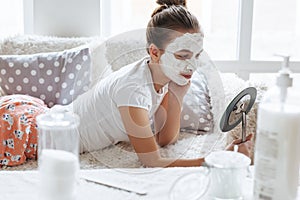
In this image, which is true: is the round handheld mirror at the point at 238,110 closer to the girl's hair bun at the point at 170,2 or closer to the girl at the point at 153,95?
the girl at the point at 153,95

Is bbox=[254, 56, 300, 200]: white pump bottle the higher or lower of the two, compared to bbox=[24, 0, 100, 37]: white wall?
lower

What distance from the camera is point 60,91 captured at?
6.40ft

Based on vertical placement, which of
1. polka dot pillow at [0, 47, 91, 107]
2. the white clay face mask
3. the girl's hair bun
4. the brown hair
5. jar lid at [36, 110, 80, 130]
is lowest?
polka dot pillow at [0, 47, 91, 107]

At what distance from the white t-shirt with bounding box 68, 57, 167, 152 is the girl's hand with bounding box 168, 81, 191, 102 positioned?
3 centimetres

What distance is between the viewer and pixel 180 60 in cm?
147

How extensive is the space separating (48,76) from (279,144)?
1303mm

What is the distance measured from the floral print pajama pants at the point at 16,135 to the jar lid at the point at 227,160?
83 cm

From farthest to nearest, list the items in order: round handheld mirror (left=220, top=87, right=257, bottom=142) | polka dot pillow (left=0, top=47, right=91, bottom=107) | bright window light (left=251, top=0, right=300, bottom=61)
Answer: bright window light (left=251, top=0, right=300, bottom=61)
polka dot pillow (left=0, top=47, right=91, bottom=107)
round handheld mirror (left=220, top=87, right=257, bottom=142)

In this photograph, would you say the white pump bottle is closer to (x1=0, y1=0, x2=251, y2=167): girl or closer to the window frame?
(x1=0, y1=0, x2=251, y2=167): girl

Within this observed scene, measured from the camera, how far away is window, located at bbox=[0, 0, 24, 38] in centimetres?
247

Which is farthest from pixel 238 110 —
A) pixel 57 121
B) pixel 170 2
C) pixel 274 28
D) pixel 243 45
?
pixel 274 28

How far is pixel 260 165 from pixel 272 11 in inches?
73.1

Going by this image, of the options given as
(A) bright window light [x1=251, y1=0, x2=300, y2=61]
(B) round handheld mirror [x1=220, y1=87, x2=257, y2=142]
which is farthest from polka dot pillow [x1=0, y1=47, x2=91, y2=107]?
(A) bright window light [x1=251, y1=0, x2=300, y2=61]

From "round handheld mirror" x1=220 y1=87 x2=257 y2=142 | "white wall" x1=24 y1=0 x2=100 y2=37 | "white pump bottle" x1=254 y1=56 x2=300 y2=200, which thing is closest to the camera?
"white pump bottle" x1=254 y1=56 x2=300 y2=200
